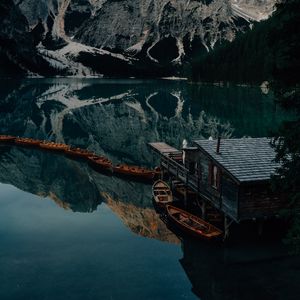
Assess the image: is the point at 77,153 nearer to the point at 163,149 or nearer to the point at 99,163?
the point at 99,163

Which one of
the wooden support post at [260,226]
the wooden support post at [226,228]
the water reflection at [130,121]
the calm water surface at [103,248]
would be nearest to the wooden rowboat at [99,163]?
the calm water surface at [103,248]

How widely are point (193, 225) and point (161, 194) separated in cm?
862

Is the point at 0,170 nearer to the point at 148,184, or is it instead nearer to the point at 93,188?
the point at 93,188

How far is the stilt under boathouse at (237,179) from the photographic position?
2750cm

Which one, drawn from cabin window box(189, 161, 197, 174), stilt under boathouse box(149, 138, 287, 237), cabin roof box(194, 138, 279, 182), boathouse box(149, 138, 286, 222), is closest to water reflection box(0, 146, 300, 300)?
stilt under boathouse box(149, 138, 287, 237)

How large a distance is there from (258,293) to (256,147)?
11600 mm

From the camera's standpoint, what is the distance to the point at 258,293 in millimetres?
22594

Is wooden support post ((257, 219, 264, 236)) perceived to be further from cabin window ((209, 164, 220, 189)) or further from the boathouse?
cabin window ((209, 164, 220, 189))

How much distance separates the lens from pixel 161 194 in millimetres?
39219

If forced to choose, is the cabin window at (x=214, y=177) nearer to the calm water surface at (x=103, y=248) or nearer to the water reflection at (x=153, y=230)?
the water reflection at (x=153, y=230)

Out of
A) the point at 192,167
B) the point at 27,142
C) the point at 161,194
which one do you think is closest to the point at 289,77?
the point at 192,167

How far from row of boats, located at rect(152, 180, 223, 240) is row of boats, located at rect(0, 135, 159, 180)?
9306mm

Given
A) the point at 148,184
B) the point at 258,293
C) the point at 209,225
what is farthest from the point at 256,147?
the point at 148,184

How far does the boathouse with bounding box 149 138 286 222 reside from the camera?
2750 centimetres
